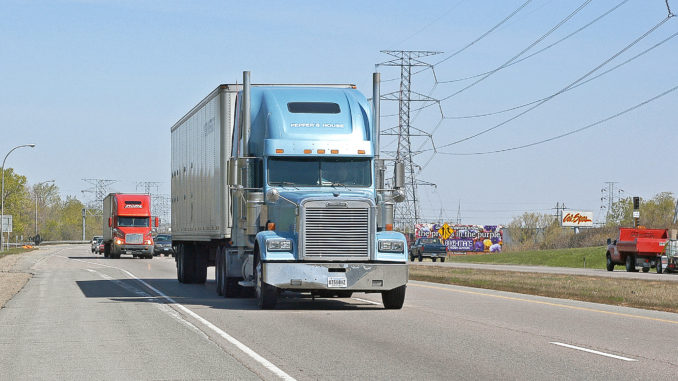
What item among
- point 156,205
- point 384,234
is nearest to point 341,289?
point 384,234

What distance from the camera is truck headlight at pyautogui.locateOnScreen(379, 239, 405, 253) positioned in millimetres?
20194

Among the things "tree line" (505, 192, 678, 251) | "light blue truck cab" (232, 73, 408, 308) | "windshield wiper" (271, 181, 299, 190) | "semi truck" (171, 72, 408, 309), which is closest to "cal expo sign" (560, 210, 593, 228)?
"tree line" (505, 192, 678, 251)

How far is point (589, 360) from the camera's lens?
1257 centimetres

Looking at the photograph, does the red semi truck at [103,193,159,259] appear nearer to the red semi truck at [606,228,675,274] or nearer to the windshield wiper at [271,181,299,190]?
the red semi truck at [606,228,675,274]

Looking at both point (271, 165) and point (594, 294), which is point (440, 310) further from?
point (594, 294)

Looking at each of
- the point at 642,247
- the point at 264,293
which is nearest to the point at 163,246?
the point at 642,247

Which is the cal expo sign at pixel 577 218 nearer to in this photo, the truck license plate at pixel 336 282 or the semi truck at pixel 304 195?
the semi truck at pixel 304 195

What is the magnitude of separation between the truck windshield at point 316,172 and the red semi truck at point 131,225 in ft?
152

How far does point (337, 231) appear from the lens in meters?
20.0

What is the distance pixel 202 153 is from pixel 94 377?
628 inches

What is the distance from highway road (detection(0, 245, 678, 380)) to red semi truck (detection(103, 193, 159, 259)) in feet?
139

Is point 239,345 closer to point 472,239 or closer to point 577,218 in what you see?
point 472,239

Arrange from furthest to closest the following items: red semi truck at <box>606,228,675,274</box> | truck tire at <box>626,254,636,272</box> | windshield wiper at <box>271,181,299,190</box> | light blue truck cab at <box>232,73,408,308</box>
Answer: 1. truck tire at <box>626,254,636,272</box>
2. red semi truck at <box>606,228,675,274</box>
3. windshield wiper at <box>271,181,299,190</box>
4. light blue truck cab at <box>232,73,408,308</box>

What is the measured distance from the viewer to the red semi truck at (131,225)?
66.2 m
